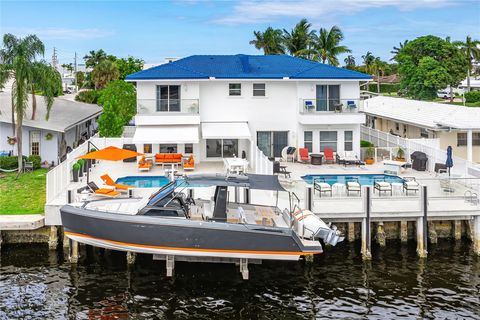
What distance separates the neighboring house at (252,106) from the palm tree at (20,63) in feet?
19.6

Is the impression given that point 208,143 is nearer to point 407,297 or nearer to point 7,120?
point 7,120

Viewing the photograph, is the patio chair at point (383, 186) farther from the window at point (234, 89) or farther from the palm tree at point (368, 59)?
the palm tree at point (368, 59)

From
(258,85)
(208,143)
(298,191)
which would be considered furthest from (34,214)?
(258,85)

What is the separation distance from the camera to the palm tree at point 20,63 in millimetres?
31219

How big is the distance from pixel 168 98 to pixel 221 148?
440cm

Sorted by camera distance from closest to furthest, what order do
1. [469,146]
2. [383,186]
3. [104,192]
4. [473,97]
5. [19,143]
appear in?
[383,186] → [104,192] → [469,146] → [19,143] → [473,97]

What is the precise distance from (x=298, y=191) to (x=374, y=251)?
3918 mm

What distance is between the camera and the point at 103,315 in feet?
54.2

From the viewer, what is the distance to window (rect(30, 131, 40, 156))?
112 feet

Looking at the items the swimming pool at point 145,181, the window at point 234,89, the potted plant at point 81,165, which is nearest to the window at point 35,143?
the potted plant at point 81,165

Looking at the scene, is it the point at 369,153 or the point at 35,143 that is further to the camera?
the point at 35,143

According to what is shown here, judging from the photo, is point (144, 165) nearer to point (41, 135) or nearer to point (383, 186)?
point (41, 135)

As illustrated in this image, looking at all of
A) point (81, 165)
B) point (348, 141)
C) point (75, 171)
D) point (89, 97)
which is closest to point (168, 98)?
point (81, 165)

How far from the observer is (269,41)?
220ft
